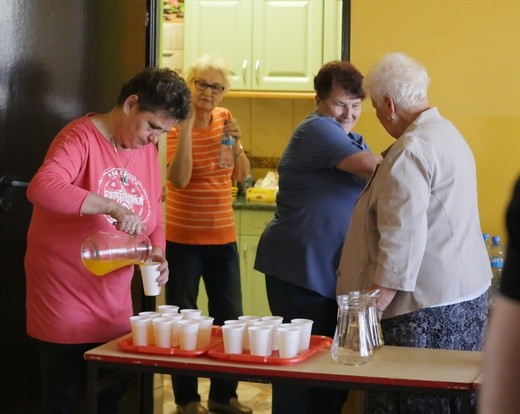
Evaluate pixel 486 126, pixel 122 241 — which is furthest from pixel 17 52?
pixel 486 126

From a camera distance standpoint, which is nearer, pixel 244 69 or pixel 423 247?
pixel 423 247

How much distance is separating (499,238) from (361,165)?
105cm

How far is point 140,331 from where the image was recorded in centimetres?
234

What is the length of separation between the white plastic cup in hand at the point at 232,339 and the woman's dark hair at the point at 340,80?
1.07m

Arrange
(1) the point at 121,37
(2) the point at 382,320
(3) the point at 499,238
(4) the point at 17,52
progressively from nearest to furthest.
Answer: (2) the point at 382,320, (4) the point at 17,52, (1) the point at 121,37, (3) the point at 499,238

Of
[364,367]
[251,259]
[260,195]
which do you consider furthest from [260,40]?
[364,367]

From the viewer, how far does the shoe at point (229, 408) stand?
392 centimetres

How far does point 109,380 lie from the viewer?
96.1 inches

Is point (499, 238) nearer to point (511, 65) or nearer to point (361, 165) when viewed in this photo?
point (511, 65)

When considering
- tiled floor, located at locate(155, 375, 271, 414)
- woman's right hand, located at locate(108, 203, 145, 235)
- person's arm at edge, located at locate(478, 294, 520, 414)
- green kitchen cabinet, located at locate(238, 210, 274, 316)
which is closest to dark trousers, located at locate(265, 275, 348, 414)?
A: woman's right hand, located at locate(108, 203, 145, 235)

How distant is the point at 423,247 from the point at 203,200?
1.43 meters

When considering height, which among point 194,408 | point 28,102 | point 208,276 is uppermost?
→ point 28,102

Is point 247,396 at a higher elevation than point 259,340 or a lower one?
lower

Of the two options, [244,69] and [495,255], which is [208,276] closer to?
[495,255]
